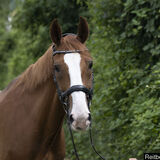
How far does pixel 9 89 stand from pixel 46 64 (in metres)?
0.59

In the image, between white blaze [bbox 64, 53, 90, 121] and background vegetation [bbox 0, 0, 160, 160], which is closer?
white blaze [bbox 64, 53, 90, 121]

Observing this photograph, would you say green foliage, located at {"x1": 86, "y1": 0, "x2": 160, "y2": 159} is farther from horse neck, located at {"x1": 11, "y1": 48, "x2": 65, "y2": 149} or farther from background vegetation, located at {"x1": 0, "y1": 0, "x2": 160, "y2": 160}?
horse neck, located at {"x1": 11, "y1": 48, "x2": 65, "y2": 149}

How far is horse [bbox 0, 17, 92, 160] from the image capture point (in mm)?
3129

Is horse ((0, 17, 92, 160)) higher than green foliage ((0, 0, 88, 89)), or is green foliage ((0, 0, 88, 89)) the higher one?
green foliage ((0, 0, 88, 89))

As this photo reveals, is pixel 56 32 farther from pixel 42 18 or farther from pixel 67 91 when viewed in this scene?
pixel 42 18

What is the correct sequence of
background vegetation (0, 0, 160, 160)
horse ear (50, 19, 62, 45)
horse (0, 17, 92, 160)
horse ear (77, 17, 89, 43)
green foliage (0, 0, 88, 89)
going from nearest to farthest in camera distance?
horse (0, 17, 92, 160), horse ear (50, 19, 62, 45), horse ear (77, 17, 89, 43), background vegetation (0, 0, 160, 160), green foliage (0, 0, 88, 89)

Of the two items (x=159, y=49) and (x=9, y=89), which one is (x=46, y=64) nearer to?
(x=9, y=89)

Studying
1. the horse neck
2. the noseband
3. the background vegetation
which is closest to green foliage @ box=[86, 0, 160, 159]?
the background vegetation

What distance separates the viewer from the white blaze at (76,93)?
111 inches

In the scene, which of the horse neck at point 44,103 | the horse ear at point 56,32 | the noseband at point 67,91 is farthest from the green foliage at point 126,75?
the horse ear at point 56,32

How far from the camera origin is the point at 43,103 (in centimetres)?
337

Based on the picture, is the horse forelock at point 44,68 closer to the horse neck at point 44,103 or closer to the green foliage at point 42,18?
the horse neck at point 44,103

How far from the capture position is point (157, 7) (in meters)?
5.15

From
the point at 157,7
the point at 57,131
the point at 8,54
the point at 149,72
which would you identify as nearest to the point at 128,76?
the point at 149,72
